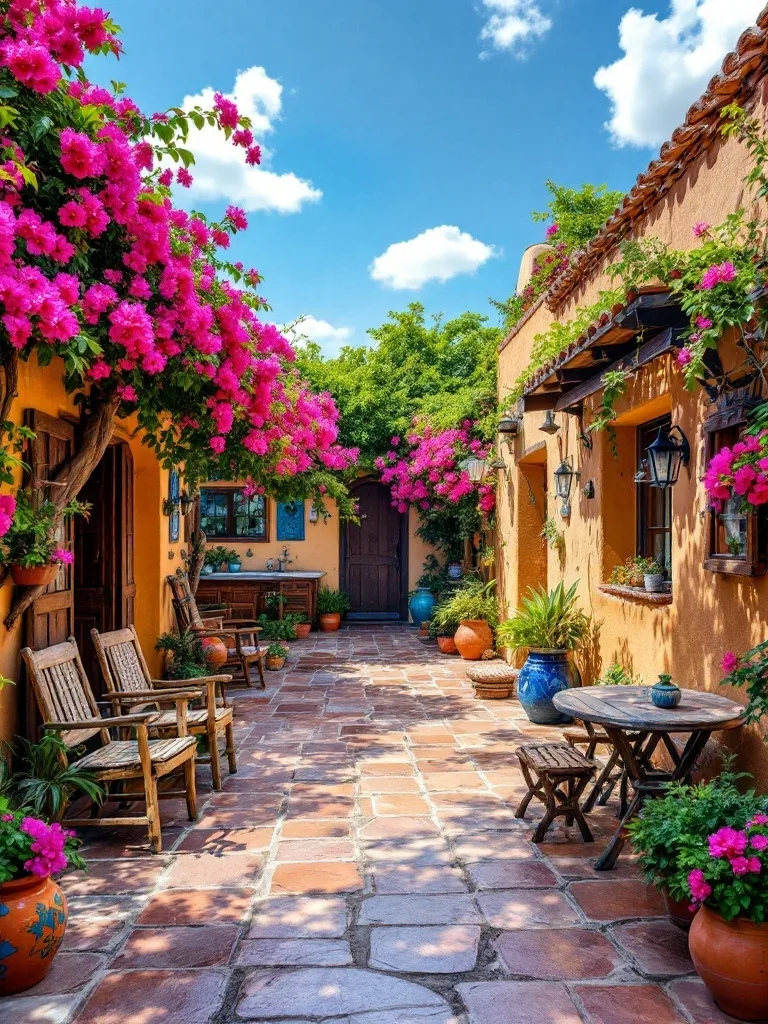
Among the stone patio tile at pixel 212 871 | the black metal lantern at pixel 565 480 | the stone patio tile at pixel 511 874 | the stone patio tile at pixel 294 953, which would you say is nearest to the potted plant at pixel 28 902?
the stone patio tile at pixel 294 953

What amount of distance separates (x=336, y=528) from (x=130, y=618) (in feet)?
21.1

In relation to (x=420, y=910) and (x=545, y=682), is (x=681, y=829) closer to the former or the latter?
(x=420, y=910)

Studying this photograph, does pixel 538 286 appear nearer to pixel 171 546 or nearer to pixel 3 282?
pixel 171 546

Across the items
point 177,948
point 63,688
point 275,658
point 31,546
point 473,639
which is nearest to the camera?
point 177,948

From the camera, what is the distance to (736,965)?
2213 mm

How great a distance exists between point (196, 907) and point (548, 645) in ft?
12.3

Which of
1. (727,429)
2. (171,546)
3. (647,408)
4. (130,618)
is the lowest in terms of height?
(130,618)

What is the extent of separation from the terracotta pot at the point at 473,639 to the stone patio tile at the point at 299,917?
609 cm

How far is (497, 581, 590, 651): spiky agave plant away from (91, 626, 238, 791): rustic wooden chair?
257cm

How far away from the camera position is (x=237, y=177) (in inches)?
278

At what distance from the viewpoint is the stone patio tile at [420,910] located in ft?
9.35

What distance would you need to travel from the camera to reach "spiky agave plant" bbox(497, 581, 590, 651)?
6.03m

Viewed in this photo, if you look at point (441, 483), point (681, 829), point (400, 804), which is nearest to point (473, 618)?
point (441, 483)

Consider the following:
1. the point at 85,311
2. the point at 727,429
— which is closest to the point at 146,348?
the point at 85,311
